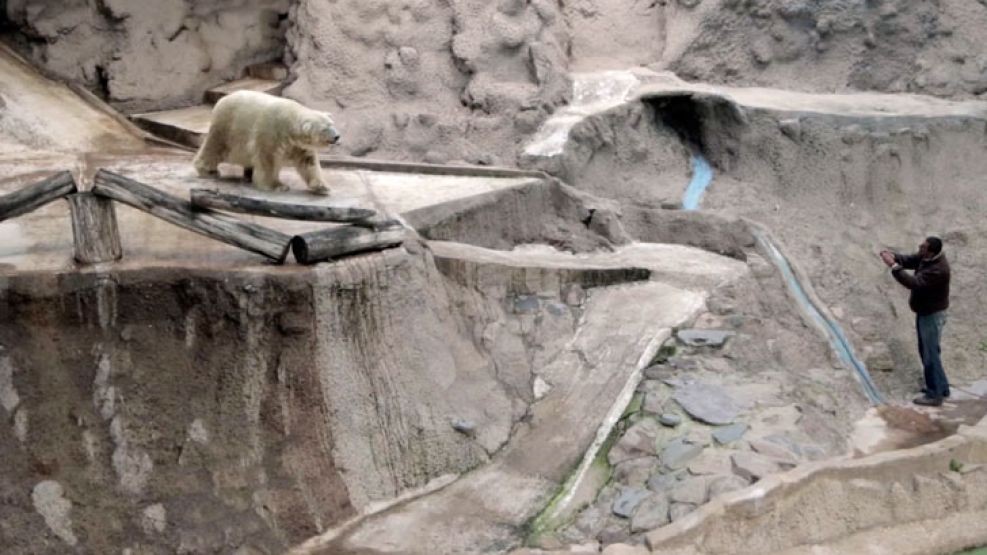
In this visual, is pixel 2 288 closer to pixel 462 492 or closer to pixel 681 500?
pixel 462 492

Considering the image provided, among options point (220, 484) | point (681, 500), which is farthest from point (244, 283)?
point (681, 500)

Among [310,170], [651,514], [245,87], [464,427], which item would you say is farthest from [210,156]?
[651,514]

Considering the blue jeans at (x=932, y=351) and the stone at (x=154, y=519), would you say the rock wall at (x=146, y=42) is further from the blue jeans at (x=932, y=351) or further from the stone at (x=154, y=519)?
the blue jeans at (x=932, y=351)

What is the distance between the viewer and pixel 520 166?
8516 millimetres

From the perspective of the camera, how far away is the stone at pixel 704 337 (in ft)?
22.8

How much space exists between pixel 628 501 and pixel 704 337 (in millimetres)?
1647

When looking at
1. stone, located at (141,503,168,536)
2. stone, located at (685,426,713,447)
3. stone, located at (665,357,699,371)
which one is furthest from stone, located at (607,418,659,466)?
stone, located at (141,503,168,536)

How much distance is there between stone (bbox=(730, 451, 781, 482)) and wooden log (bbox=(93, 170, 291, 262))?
112 inches

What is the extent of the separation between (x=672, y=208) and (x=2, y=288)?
5.69 metres

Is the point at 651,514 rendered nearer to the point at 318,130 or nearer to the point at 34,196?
the point at 318,130

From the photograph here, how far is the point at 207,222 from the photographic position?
5.62 metres

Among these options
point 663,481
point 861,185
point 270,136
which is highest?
point 270,136

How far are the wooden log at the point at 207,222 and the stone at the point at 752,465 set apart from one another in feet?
9.36

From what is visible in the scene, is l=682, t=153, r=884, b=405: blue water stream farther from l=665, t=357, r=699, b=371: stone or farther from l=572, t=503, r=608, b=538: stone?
l=572, t=503, r=608, b=538: stone
